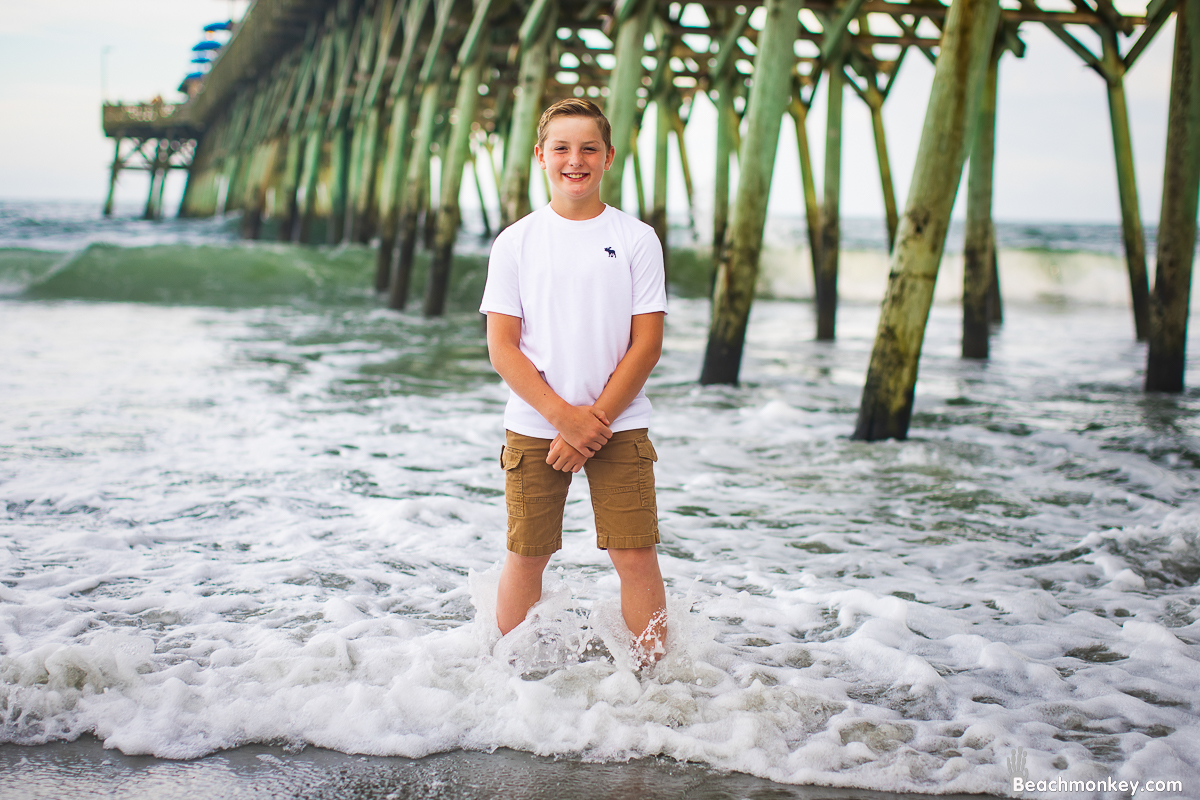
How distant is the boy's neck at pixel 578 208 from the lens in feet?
6.54

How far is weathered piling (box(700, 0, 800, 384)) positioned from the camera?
5.68m

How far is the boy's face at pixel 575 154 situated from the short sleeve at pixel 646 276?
17 cm

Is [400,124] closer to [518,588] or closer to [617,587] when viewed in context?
[617,587]

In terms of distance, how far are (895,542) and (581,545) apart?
3.86 ft

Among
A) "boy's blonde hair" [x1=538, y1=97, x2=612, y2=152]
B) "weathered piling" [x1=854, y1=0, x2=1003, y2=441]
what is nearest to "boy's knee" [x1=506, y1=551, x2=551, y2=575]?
"boy's blonde hair" [x1=538, y1=97, x2=612, y2=152]

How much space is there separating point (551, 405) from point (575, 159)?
1.73 ft

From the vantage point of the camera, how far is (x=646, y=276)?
198 cm

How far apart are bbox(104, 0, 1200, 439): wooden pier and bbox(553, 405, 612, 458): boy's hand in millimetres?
3045

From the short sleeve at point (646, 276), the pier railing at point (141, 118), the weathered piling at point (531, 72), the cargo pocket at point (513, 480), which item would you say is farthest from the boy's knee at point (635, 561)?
the pier railing at point (141, 118)

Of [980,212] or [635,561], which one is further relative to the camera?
[980,212]

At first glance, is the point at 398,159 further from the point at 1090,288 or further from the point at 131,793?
the point at 1090,288

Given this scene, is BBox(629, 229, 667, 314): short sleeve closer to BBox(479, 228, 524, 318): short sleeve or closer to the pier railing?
BBox(479, 228, 524, 318): short sleeve

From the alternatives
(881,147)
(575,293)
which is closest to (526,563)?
(575,293)

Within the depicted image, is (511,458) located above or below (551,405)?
below
